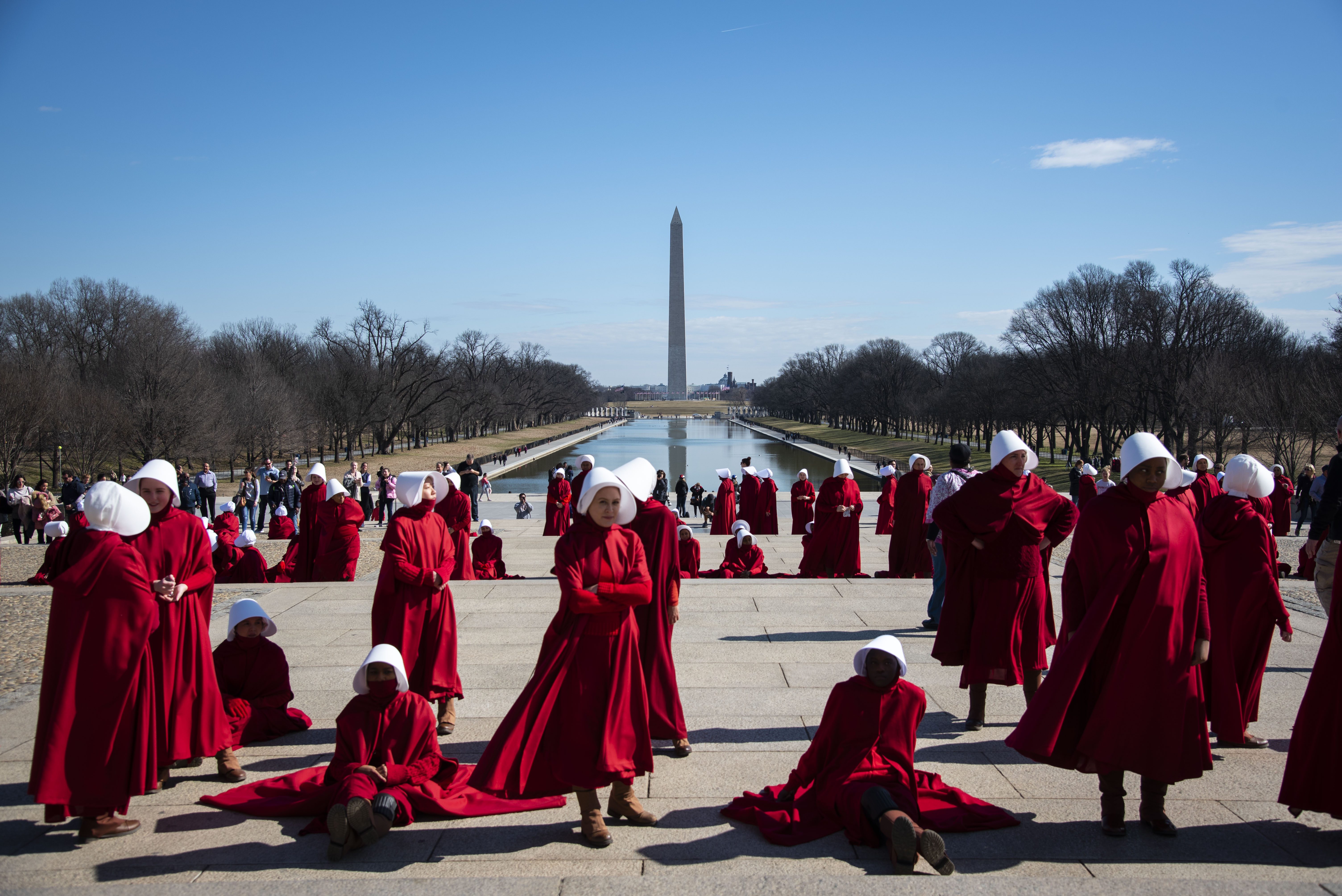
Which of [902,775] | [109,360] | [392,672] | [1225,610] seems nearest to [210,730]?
[392,672]

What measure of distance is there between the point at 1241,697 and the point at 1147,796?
1.76 m

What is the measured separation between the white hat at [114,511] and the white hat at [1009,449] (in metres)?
4.66

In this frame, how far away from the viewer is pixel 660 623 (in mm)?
5031

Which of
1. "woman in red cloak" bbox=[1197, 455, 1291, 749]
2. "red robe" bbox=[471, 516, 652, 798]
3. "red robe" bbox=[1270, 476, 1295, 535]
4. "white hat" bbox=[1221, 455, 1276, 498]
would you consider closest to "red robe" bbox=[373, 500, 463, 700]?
"red robe" bbox=[471, 516, 652, 798]

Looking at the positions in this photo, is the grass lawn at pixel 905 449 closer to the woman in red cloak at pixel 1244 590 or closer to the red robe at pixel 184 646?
the woman in red cloak at pixel 1244 590

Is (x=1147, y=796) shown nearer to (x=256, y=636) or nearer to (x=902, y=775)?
(x=902, y=775)

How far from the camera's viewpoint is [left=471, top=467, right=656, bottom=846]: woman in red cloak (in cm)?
390

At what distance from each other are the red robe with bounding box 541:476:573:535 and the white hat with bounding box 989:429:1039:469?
41.0 feet

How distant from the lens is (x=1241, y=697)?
529 centimetres

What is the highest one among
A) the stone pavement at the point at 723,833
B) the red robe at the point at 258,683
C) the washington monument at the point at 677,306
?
the washington monument at the point at 677,306

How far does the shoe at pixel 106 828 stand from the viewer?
404 cm

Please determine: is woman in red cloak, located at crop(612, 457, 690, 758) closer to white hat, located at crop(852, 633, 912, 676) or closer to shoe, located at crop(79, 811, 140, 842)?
white hat, located at crop(852, 633, 912, 676)

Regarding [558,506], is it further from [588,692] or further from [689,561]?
[588,692]

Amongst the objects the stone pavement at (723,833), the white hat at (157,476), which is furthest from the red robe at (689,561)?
the white hat at (157,476)
